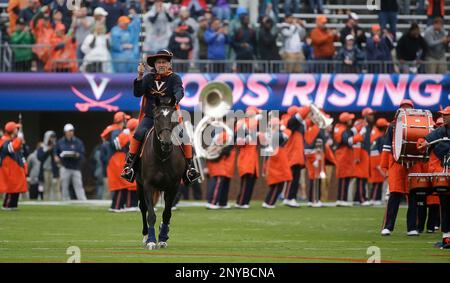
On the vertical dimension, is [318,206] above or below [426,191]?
below

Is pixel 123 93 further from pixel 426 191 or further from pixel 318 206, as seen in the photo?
pixel 426 191

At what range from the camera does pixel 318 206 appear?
3131 cm

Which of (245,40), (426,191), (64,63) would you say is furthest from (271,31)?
(426,191)

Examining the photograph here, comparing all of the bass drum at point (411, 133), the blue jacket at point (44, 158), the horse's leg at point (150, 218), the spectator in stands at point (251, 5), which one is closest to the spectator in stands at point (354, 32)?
the spectator in stands at point (251, 5)

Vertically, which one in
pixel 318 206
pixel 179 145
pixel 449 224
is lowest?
pixel 318 206

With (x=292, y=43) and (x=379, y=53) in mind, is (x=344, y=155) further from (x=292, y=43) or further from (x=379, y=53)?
(x=292, y=43)

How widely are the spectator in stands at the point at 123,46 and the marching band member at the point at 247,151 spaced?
561cm

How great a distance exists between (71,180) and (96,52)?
11.7 feet

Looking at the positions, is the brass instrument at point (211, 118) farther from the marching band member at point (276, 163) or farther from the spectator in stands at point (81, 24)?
the spectator in stands at point (81, 24)

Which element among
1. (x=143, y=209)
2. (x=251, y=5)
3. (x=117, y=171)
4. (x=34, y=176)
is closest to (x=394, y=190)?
(x=143, y=209)

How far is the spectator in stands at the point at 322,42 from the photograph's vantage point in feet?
116

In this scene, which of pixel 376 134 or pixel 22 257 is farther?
pixel 376 134
